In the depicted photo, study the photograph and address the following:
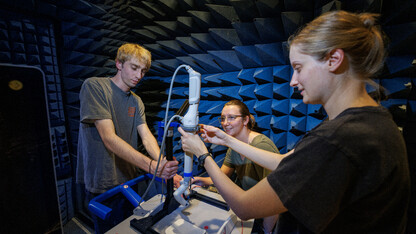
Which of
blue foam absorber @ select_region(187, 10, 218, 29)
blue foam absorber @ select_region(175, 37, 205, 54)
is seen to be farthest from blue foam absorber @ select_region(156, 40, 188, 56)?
blue foam absorber @ select_region(187, 10, 218, 29)

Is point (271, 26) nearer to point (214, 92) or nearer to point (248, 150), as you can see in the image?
point (214, 92)

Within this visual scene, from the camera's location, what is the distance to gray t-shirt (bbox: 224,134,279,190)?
1.44 metres

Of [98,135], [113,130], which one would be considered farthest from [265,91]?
[98,135]

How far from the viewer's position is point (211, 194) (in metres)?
1.13

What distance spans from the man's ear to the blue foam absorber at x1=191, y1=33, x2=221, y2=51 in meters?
2.01

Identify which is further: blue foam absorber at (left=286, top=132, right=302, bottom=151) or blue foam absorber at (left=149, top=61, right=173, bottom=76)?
blue foam absorber at (left=149, top=61, right=173, bottom=76)

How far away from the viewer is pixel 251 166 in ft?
4.98

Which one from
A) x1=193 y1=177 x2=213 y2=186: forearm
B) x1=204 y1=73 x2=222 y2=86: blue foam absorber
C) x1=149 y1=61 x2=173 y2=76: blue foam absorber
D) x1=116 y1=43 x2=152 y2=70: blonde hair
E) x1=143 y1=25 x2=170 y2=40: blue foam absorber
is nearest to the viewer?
x1=193 y1=177 x2=213 y2=186: forearm

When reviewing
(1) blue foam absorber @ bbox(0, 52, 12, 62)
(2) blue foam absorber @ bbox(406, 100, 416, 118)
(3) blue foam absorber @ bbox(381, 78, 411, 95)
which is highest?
(1) blue foam absorber @ bbox(0, 52, 12, 62)

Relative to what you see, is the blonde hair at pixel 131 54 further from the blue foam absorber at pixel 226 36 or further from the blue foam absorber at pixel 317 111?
the blue foam absorber at pixel 317 111

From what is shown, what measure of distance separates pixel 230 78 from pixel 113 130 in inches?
64.8

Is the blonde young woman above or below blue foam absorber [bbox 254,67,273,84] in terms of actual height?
below

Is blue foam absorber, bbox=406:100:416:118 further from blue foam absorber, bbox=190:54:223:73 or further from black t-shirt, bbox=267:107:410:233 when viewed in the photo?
blue foam absorber, bbox=190:54:223:73

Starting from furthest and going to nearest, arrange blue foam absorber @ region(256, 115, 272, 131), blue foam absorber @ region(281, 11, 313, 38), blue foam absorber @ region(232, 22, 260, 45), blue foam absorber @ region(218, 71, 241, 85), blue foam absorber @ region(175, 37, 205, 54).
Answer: blue foam absorber @ region(175, 37, 205, 54) < blue foam absorber @ region(218, 71, 241, 85) < blue foam absorber @ region(256, 115, 272, 131) < blue foam absorber @ region(232, 22, 260, 45) < blue foam absorber @ region(281, 11, 313, 38)
